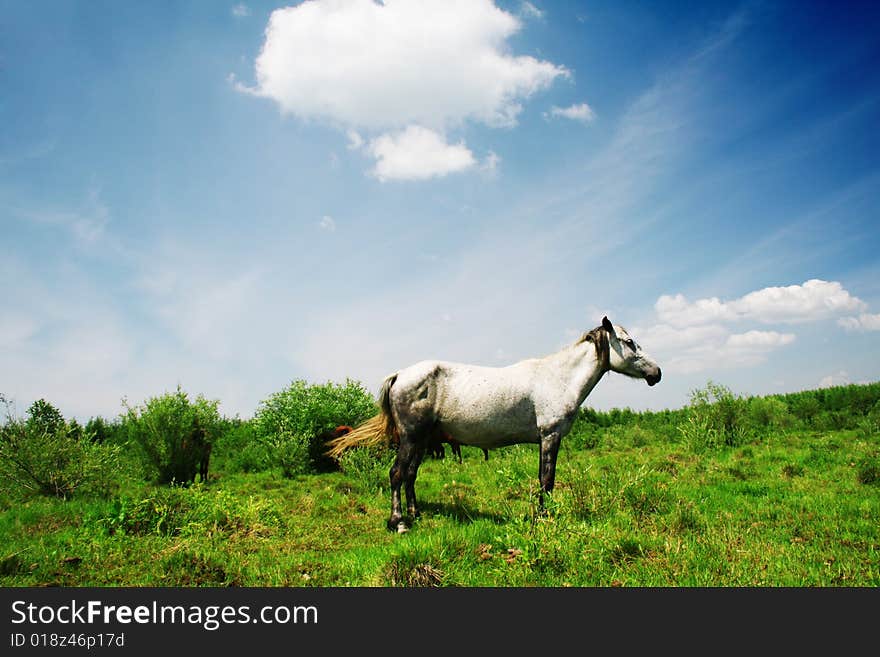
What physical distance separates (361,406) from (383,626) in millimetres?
14526

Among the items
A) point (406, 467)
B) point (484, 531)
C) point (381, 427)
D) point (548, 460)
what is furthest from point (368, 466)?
point (484, 531)

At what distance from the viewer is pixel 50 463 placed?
1103 cm

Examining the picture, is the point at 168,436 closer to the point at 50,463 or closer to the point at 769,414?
the point at 50,463

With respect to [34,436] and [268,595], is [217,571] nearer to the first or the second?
[268,595]

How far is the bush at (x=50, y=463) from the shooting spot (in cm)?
1100

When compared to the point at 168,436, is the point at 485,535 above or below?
below

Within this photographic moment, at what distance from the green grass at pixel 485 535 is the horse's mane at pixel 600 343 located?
1.86 metres

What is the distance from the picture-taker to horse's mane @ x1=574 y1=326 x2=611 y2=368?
7996 mm

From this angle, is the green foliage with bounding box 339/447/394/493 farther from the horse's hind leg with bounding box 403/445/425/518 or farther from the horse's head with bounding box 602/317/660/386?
the horse's head with bounding box 602/317/660/386

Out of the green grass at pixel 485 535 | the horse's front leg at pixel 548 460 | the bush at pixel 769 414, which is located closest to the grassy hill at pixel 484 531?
the green grass at pixel 485 535

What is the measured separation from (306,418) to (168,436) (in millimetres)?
4761

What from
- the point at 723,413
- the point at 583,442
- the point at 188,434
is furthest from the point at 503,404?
the point at 583,442

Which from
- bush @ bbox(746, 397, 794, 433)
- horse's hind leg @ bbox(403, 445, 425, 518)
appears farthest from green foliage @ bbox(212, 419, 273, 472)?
bush @ bbox(746, 397, 794, 433)

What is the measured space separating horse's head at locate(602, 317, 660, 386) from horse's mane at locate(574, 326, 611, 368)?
47mm
